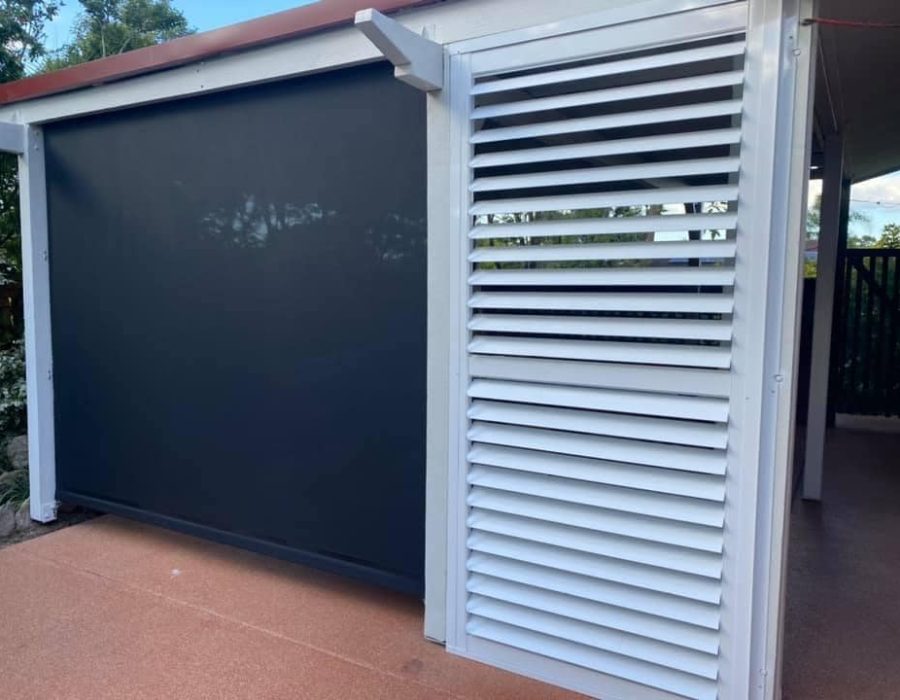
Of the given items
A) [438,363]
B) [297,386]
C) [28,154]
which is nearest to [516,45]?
[438,363]

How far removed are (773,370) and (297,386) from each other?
204 centimetres

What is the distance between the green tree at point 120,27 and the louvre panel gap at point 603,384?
925cm

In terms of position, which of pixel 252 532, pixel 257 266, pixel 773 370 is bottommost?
pixel 252 532

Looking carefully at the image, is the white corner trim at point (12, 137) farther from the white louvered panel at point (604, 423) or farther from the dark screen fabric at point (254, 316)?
the white louvered panel at point (604, 423)

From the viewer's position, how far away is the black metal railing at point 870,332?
675 cm

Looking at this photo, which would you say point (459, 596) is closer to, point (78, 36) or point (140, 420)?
point (140, 420)

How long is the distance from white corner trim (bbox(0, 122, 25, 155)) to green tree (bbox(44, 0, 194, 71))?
6399 mm

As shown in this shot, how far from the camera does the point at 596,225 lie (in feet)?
7.71

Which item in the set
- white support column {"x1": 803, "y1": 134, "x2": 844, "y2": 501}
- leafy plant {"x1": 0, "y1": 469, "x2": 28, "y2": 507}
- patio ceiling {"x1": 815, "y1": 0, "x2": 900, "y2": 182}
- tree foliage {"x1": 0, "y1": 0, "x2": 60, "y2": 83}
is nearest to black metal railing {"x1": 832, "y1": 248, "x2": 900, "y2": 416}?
patio ceiling {"x1": 815, "y1": 0, "x2": 900, "y2": 182}

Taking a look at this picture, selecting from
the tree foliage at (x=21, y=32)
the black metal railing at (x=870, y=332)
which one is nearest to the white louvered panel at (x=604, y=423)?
the black metal railing at (x=870, y=332)

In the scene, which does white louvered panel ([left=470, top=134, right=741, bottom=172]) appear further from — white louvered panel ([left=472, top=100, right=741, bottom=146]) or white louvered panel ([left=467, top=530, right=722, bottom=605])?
white louvered panel ([left=467, top=530, right=722, bottom=605])

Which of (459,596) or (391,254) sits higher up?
(391,254)

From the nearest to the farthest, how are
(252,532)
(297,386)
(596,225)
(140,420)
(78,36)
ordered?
1. (596,225)
2. (297,386)
3. (252,532)
4. (140,420)
5. (78,36)

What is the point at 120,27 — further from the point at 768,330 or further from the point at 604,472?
the point at 768,330
